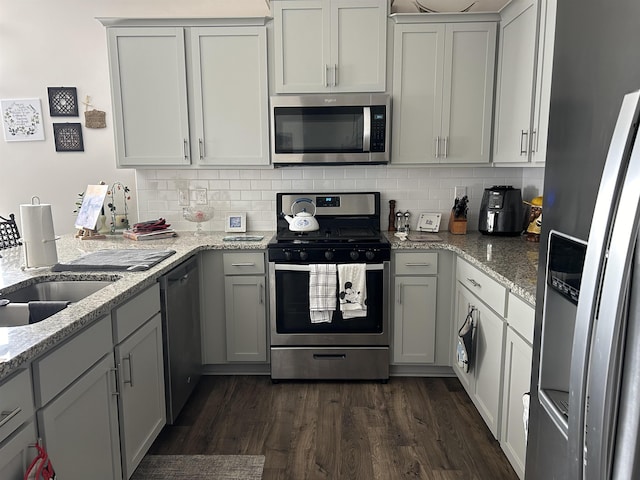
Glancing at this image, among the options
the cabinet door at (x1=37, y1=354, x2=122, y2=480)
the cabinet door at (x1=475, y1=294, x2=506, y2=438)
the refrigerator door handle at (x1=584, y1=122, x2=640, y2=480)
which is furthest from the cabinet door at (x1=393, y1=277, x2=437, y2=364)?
the refrigerator door handle at (x1=584, y1=122, x2=640, y2=480)

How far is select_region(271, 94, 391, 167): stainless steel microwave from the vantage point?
301 centimetres

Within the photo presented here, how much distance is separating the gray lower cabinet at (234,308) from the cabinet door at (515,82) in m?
1.75

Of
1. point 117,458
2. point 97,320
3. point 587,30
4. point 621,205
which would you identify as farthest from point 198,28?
point 621,205

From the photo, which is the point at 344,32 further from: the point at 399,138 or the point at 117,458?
the point at 117,458

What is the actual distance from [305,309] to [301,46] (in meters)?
1.75

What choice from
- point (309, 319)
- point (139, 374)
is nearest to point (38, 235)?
point (139, 374)

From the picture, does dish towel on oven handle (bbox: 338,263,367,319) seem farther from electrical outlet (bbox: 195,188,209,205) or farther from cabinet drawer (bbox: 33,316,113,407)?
cabinet drawer (bbox: 33,316,113,407)

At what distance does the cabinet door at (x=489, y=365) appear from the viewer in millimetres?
2119

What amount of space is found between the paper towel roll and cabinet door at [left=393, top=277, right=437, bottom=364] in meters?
1.99

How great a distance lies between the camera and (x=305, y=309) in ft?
9.69

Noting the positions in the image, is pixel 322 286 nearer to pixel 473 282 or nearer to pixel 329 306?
pixel 329 306

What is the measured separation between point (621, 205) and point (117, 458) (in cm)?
192

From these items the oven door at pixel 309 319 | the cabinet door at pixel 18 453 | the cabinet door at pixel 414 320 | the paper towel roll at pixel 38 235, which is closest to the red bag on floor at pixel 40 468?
the cabinet door at pixel 18 453

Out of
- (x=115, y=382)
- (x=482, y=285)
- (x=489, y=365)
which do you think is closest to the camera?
(x=115, y=382)
